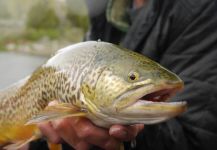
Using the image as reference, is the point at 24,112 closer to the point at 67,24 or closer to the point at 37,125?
the point at 37,125

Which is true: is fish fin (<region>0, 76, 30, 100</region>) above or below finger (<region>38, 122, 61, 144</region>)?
above

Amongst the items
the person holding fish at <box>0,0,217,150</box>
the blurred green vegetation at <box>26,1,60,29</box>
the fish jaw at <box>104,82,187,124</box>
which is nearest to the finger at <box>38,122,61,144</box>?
the person holding fish at <box>0,0,217,150</box>

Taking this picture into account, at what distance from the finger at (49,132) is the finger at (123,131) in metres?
0.38

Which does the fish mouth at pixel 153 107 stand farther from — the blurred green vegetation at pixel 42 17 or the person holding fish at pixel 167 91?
the blurred green vegetation at pixel 42 17

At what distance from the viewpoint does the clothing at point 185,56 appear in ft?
9.09

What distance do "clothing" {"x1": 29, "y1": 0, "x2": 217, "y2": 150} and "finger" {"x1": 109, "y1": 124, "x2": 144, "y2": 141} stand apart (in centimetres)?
42

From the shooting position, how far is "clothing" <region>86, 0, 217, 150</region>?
2.77 m

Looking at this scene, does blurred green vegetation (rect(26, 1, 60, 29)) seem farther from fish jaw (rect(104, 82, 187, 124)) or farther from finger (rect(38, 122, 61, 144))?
fish jaw (rect(104, 82, 187, 124))

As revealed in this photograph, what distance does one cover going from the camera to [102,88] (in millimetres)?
2203

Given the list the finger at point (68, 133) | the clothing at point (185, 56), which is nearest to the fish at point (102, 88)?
the finger at point (68, 133)

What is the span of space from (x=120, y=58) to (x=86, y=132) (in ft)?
1.20

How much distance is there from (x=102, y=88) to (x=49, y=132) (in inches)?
18.8

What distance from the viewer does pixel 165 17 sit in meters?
3.12

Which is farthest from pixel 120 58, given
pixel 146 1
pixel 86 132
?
pixel 146 1
